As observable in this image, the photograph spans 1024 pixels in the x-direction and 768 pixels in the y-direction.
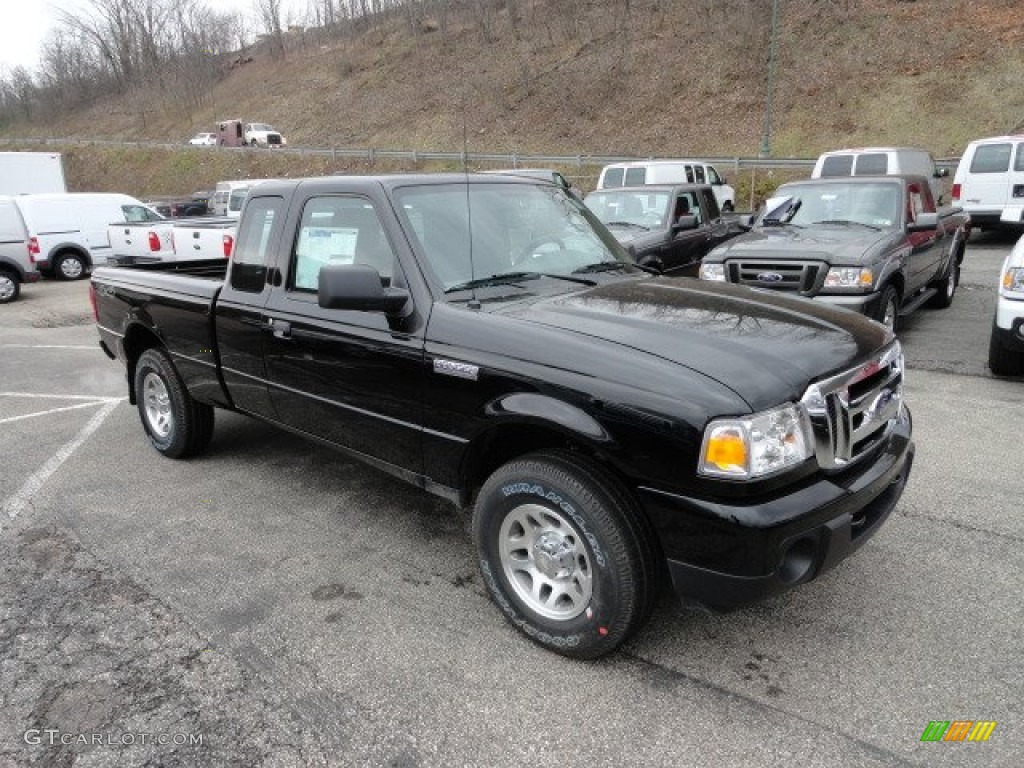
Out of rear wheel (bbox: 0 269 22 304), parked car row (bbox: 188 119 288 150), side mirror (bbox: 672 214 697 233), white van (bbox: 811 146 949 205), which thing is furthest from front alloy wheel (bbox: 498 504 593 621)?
parked car row (bbox: 188 119 288 150)

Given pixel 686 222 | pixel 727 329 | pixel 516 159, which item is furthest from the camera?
pixel 516 159

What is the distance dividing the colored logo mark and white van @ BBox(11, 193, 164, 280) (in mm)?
17097

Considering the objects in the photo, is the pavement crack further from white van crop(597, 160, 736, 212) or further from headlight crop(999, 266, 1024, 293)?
white van crop(597, 160, 736, 212)

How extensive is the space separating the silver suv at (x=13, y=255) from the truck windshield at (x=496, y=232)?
13696 millimetres

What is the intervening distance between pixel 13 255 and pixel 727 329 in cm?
1526

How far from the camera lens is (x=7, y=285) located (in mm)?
13945

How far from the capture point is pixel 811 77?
1238 inches

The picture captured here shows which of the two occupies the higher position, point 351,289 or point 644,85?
point 644,85

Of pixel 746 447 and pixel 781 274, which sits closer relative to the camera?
pixel 746 447

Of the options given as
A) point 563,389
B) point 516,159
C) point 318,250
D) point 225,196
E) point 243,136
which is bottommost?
point 563,389

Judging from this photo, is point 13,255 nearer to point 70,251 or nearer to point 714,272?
point 70,251

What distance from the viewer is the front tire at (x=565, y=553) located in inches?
106

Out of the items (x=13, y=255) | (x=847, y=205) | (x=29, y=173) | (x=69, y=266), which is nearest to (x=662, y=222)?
(x=847, y=205)

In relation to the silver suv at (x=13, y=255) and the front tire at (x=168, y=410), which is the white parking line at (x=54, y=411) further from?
the silver suv at (x=13, y=255)
